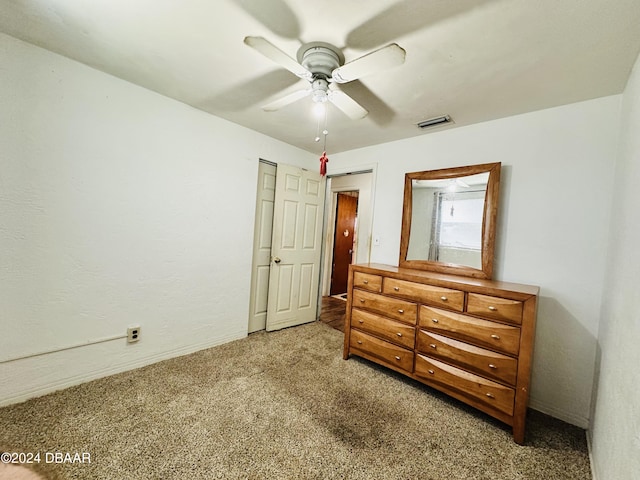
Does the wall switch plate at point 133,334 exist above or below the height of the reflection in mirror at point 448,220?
below

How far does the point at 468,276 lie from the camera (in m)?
2.16

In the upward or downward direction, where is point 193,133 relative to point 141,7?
downward

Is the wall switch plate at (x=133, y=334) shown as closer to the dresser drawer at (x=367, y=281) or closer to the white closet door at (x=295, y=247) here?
the white closet door at (x=295, y=247)

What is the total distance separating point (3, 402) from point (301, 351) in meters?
2.09

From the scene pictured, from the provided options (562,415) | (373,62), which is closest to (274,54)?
(373,62)

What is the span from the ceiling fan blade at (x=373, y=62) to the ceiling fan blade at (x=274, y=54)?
7.3 inches

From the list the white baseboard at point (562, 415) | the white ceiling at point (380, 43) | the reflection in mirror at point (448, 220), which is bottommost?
the white baseboard at point (562, 415)

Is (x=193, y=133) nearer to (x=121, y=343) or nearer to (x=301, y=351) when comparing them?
(x=121, y=343)

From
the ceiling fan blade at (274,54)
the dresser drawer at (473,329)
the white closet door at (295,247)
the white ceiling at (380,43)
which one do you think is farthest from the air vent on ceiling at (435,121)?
the dresser drawer at (473,329)

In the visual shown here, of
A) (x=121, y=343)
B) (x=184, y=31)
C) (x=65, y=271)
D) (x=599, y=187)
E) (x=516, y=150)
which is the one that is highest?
(x=184, y=31)

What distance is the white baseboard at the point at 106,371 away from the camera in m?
1.66

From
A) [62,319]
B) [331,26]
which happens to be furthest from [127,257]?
[331,26]

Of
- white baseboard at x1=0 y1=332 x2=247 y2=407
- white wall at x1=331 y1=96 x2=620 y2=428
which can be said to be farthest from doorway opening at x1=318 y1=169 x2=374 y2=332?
white wall at x1=331 y1=96 x2=620 y2=428

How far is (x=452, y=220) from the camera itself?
2.33m
